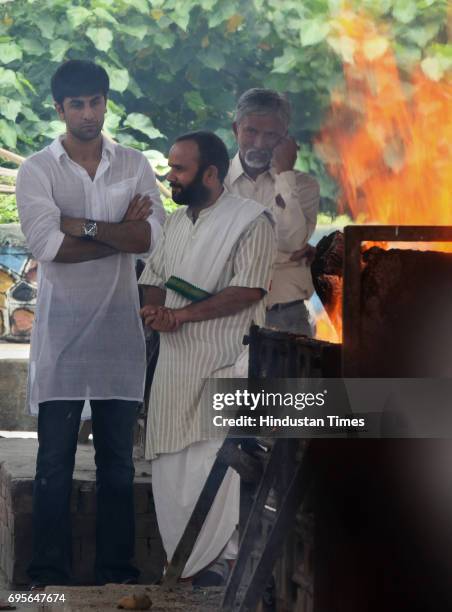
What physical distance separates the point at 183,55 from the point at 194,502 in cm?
209

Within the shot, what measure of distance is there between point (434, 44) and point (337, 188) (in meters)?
0.72

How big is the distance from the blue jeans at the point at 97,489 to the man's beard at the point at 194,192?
0.65 m

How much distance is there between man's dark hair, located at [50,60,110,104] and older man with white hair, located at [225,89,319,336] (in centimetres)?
45

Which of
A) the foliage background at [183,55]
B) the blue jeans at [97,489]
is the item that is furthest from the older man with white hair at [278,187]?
the foliage background at [183,55]

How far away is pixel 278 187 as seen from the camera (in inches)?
178

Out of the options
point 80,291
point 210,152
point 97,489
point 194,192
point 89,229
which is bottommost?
point 97,489

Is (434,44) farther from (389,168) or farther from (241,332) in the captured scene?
(241,332)

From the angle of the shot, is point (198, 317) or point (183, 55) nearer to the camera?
point (198, 317)

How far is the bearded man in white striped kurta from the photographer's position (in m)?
4.21

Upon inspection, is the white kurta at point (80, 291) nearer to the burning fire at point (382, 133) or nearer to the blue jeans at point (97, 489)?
the blue jeans at point (97, 489)

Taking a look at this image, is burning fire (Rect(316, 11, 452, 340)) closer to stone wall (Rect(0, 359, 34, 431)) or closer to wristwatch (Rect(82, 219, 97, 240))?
wristwatch (Rect(82, 219, 97, 240))

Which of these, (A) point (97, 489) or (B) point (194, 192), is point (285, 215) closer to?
(B) point (194, 192)

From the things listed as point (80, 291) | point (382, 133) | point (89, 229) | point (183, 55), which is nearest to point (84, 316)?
point (80, 291)

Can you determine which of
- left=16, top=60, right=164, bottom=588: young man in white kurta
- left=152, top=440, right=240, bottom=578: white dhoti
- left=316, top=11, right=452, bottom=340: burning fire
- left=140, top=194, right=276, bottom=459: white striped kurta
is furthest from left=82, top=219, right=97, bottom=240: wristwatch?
left=316, top=11, right=452, bottom=340: burning fire
